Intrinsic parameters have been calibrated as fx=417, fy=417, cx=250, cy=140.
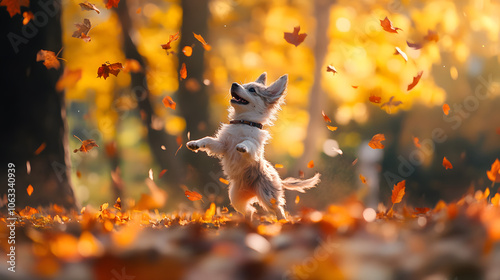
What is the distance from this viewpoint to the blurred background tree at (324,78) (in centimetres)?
923

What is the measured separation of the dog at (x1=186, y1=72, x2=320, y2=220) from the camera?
15.6 feet

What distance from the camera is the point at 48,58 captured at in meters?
5.93

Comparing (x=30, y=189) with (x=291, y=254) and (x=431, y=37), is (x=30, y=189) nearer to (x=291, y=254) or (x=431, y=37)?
(x=291, y=254)

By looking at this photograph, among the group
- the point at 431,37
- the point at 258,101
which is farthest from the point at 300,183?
the point at 431,37

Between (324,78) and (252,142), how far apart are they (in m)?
7.49

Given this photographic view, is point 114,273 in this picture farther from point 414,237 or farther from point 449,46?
point 449,46

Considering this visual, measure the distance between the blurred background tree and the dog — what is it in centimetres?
366

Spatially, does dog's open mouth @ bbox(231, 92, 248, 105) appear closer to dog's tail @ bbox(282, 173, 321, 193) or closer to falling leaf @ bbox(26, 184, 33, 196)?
dog's tail @ bbox(282, 173, 321, 193)

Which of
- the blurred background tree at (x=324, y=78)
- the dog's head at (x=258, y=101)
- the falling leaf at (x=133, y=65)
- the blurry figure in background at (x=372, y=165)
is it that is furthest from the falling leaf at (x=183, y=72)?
the blurry figure in background at (x=372, y=165)

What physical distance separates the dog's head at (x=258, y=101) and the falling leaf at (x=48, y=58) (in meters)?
2.84

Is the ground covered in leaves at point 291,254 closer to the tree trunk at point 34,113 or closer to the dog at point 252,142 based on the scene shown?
the dog at point 252,142

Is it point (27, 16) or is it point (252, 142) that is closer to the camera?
point (252, 142)

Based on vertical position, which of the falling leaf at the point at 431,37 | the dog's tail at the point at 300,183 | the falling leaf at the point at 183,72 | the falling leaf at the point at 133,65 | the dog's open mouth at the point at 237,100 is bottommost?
the dog's tail at the point at 300,183

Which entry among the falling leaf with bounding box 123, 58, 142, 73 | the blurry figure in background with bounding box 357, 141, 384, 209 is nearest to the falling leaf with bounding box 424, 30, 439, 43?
the blurry figure in background with bounding box 357, 141, 384, 209
